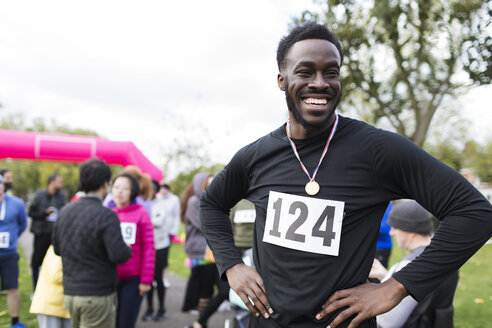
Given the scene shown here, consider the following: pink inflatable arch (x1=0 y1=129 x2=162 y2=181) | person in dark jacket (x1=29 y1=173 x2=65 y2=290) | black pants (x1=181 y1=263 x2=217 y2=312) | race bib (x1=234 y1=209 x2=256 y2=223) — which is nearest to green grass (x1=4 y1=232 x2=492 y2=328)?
person in dark jacket (x1=29 y1=173 x2=65 y2=290)

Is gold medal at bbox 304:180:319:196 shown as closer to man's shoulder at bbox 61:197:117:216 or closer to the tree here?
man's shoulder at bbox 61:197:117:216

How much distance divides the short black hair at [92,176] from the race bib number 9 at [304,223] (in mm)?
2166

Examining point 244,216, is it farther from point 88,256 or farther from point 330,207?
point 330,207

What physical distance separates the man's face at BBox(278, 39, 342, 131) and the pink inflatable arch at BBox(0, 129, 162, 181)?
8351 millimetres

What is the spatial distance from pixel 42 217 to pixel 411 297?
18.7 feet

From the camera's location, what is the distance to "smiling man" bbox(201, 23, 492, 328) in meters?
1.34

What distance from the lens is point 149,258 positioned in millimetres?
3816

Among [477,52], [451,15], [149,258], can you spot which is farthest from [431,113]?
[149,258]

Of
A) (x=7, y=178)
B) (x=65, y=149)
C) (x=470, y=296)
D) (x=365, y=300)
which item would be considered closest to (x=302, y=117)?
(x=365, y=300)

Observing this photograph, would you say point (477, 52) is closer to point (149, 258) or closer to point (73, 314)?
point (149, 258)

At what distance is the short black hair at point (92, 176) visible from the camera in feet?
10.8

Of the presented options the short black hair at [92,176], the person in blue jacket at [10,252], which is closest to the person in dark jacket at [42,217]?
the person in blue jacket at [10,252]

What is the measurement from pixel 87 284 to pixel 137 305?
854 millimetres

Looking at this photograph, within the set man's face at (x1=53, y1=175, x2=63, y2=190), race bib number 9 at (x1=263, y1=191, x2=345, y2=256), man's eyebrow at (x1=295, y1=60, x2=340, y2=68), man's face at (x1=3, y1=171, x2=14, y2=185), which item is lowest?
man's face at (x1=53, y1=175, x2=63, y2=190)
